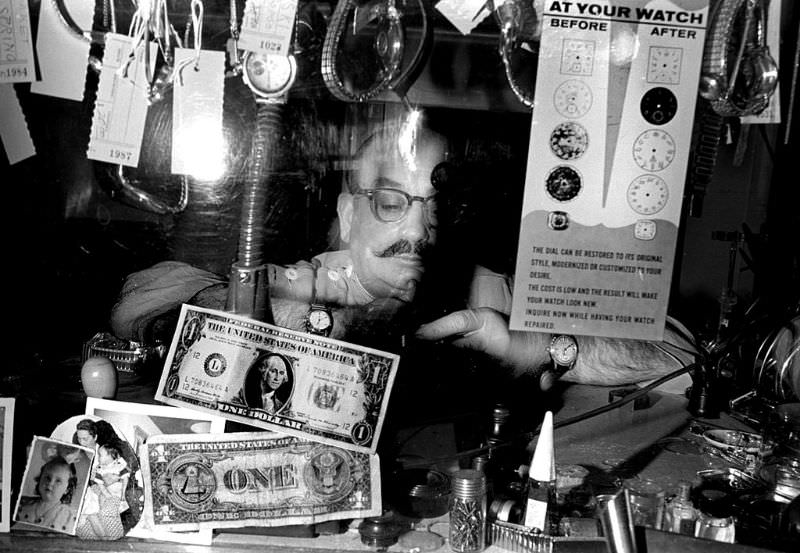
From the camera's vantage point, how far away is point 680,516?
4.90 ft

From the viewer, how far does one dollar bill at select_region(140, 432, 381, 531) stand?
4.87ft

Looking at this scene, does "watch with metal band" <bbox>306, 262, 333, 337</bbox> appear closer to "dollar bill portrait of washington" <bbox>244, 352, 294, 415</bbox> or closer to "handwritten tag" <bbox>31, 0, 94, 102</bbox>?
"dollar bill portrait of washington" <bbox>244, 352, 294, 415</bbox>

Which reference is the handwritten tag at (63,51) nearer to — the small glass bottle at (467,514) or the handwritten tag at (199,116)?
the handwritten tag at (199,116)

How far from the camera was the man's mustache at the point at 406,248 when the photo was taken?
1.47m

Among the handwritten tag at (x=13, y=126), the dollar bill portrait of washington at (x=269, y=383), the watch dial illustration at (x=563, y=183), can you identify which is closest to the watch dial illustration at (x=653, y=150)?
the watch dial illustration at (x=563, y=183)

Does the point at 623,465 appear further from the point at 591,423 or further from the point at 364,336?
the point at 364,336

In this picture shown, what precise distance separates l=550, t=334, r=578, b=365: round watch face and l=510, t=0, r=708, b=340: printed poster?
0.02 m

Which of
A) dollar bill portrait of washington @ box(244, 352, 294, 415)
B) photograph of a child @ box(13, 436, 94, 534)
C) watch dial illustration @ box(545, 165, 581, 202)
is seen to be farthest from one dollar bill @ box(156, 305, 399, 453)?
watch dial illustration @ box(545, 165, 581, 202)

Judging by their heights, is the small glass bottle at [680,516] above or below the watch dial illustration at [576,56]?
below

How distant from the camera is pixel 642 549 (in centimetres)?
126

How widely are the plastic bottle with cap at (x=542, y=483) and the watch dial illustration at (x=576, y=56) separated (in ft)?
2.02

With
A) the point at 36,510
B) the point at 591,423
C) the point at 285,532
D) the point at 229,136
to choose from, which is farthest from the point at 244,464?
the point at 591,423

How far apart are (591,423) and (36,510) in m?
1.10

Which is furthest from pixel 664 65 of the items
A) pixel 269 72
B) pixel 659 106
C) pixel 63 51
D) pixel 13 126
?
pixel 13 126
